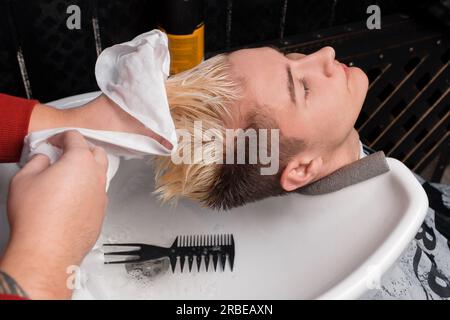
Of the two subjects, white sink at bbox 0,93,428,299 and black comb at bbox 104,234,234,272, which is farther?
black comb at bbox 104,234,234,272

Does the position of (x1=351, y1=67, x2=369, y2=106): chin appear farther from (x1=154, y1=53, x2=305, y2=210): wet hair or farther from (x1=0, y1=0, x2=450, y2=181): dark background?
(x1=0, y1=0, x2=450, y2=181): dark background

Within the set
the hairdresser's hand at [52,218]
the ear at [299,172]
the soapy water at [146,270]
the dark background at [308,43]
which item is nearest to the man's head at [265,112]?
the ear at [299,172]

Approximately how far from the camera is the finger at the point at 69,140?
83 cm

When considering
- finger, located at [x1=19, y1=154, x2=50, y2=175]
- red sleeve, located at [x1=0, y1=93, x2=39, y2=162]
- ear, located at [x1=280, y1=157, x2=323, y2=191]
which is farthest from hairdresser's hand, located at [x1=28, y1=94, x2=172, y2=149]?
ear, located at [x1=280, y1=157, x2=323, y2=191]

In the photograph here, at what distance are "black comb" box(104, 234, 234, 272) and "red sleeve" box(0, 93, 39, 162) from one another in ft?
0.95

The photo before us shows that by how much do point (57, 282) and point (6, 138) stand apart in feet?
1.16

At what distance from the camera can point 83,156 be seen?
0.80 m

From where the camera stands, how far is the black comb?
1072 mm

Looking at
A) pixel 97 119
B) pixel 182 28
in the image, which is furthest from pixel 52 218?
pixel 182 28

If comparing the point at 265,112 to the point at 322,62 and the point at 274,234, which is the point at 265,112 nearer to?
the point at 322,62

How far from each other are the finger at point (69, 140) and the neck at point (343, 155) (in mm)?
519

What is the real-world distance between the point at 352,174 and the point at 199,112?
0.35 m

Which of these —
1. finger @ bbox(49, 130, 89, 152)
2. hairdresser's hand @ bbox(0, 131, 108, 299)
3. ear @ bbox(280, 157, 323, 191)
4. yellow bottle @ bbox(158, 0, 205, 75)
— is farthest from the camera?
yellow bottle @ bbox(158, 0, 205, 75)
